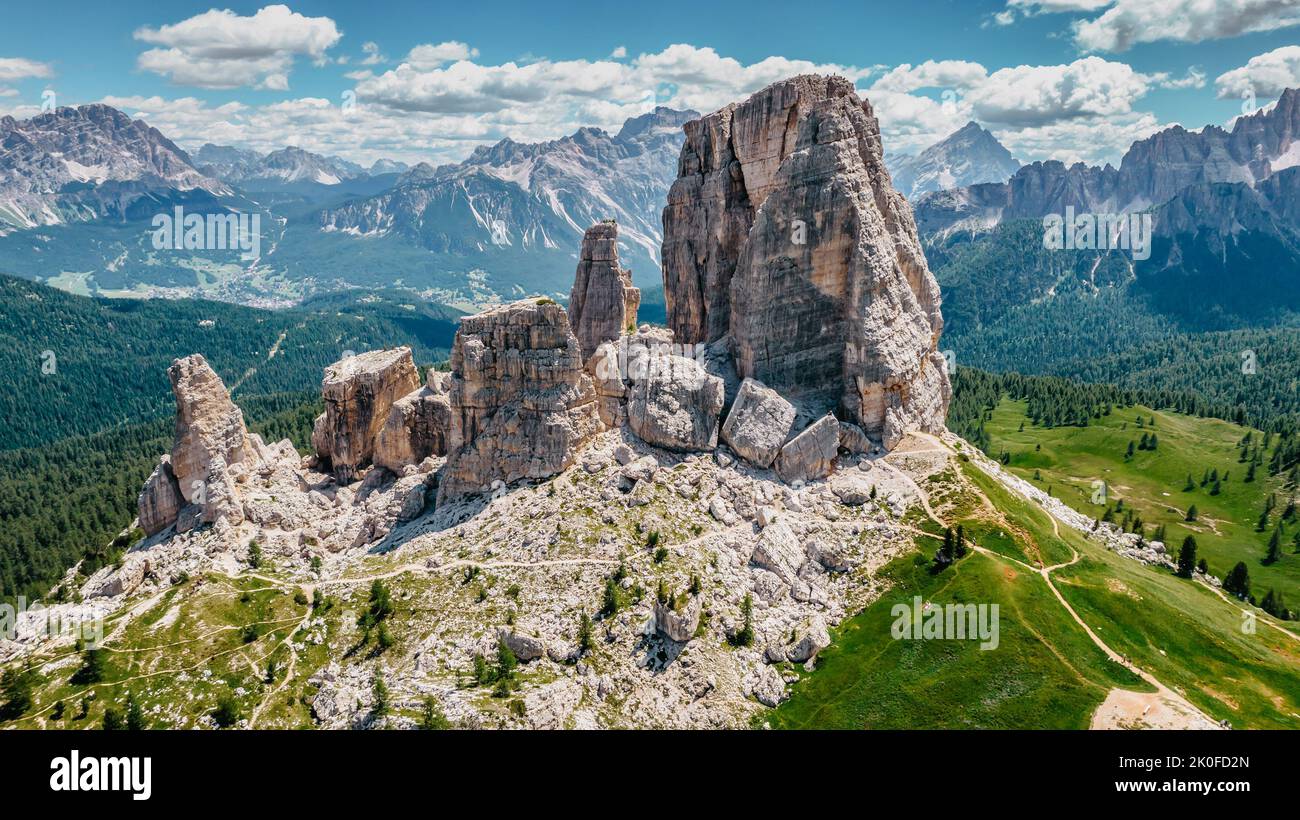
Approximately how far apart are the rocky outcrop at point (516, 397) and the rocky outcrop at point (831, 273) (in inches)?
A: 1092

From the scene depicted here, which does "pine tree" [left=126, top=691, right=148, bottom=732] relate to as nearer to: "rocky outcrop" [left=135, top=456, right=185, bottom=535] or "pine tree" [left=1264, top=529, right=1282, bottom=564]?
"rocky outcrop" [left=135, top=456, right=185, bottom=535]

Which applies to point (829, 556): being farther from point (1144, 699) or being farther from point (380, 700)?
point (380, 700)

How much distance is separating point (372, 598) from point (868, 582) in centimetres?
6112

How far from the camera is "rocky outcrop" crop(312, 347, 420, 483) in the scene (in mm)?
115438

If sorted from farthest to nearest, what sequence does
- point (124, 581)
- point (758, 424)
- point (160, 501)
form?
point (160, 501) → point (758, 424) → point (124, 581)

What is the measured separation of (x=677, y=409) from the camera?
339ft

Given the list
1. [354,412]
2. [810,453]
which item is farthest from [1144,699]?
[354,412]

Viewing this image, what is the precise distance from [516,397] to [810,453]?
42.2m

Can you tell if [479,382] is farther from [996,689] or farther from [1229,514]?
[1229,514]

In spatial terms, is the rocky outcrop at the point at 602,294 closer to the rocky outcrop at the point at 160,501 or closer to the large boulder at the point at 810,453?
the large boulder at the point at 810,453

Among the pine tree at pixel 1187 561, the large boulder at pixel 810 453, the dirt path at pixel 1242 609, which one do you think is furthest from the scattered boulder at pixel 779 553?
the pine tree at pixel 1187 561

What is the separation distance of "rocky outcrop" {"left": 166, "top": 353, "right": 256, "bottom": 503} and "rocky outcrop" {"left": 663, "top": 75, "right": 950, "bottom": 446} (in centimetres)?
7817

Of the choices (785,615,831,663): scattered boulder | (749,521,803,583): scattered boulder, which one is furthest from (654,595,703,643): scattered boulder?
(749,521,803,583): scattered boulder
